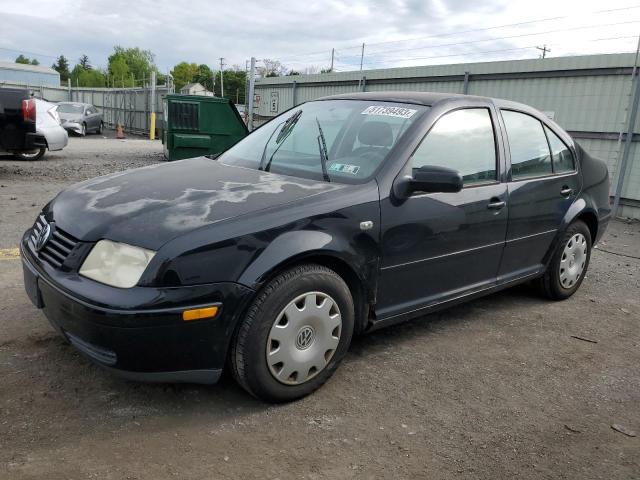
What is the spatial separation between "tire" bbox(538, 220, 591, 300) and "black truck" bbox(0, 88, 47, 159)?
8.69 m

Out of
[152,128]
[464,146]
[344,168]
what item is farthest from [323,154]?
[152,128]

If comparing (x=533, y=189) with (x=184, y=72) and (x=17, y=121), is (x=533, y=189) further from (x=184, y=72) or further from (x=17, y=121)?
(x=184, y=72)

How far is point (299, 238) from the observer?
8.56 ft

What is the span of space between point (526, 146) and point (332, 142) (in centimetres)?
159

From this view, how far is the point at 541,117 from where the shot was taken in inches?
169

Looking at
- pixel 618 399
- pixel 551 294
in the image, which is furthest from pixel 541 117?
pixel 618 399

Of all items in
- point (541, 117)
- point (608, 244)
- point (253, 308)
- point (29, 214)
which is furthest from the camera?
point (608, 244)

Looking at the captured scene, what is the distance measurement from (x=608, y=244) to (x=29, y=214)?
7410 mm

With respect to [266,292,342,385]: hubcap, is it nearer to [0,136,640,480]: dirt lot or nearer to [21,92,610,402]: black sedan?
[21,92,610,402]: black sedan

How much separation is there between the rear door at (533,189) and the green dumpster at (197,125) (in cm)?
780

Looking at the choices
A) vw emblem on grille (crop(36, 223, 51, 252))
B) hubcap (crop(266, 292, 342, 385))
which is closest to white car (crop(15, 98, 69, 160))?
vw emblem on grille (crop(36, 223, 51, 252))

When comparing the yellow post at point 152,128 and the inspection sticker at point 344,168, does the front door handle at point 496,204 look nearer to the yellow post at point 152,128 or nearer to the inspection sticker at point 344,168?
the inspection sticker at point 344,168

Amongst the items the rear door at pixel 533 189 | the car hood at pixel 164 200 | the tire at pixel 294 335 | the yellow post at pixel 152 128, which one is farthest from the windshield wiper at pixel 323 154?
the yellow post at pixel 152 128

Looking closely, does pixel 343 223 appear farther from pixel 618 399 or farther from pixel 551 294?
pixel 551 294
